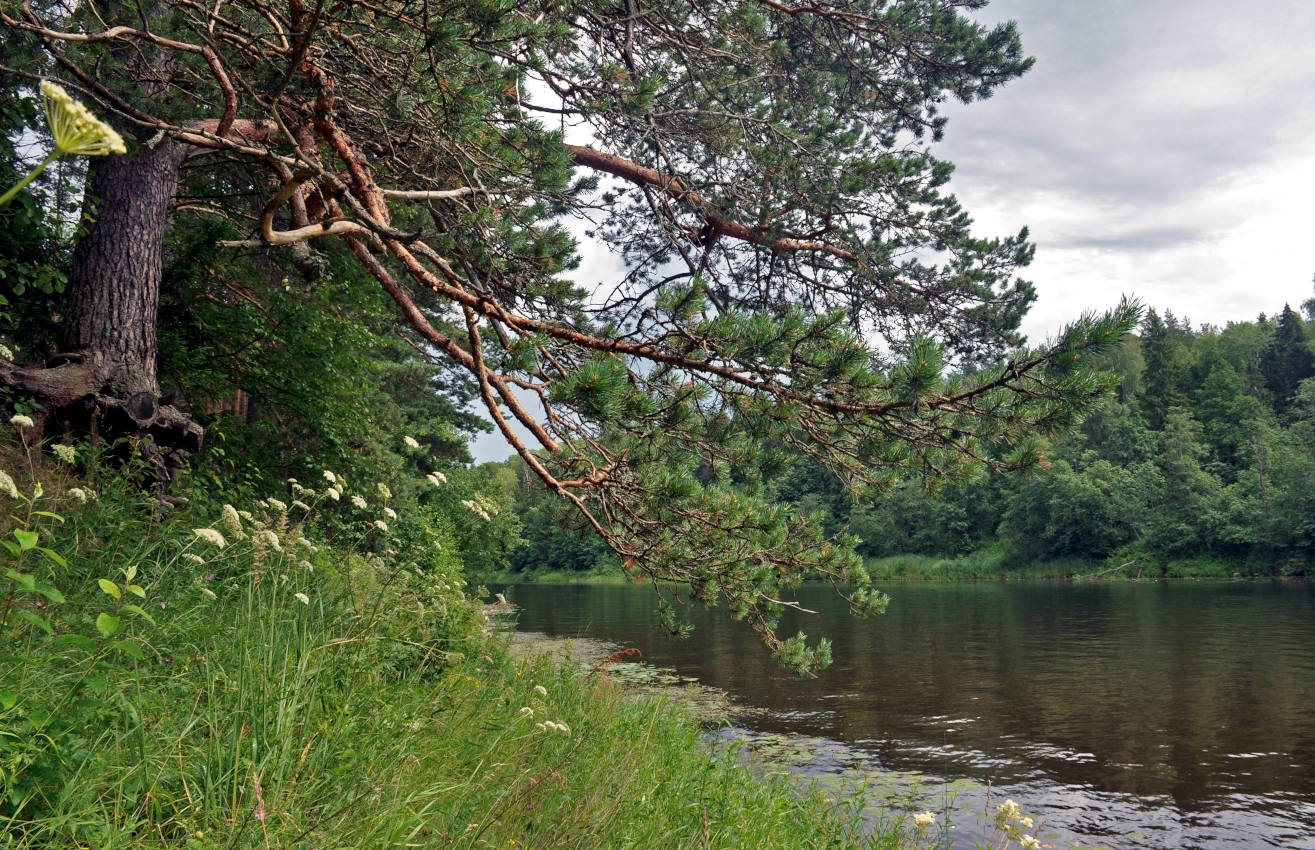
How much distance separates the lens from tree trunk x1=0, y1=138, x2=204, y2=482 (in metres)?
5.78

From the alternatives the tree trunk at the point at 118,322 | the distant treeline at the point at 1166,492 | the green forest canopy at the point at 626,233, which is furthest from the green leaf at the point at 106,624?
the distant treeline at the point at 1166,492

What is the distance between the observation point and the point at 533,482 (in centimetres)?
567

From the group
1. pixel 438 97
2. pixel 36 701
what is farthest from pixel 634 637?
pixel 36 701

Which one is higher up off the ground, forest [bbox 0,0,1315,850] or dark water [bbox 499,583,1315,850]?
forest [bbox 0,0,1315,850]

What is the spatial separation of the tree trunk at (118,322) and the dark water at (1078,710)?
298 inches

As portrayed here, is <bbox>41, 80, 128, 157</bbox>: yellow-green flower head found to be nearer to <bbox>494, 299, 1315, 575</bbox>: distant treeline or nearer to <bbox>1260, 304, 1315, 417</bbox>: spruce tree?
<bbox>494, 299, 1315, 575</bbox>: distant treeline

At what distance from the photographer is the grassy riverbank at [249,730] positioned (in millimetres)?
2176

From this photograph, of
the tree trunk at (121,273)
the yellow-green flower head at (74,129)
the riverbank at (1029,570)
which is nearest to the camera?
the yellow-green flower head at (74,129)

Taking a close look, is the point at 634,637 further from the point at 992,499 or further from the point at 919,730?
the point at 992,499

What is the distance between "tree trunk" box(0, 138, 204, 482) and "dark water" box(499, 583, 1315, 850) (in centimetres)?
758

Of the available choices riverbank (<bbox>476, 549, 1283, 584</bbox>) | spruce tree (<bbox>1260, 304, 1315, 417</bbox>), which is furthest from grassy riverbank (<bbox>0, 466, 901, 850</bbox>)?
spruce tree (<bbox>1260, 304, 1315, 417</bbox>)

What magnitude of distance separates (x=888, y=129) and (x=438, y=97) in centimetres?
623

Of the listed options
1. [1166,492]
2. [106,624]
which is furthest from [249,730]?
[1166,492]

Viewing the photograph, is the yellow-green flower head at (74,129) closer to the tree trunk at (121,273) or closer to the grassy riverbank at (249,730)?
the grassy riverbank at (249,730)
